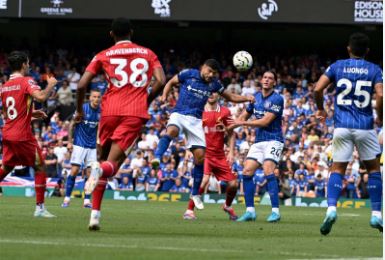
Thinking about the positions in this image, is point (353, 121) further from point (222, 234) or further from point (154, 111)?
point (154, 111)

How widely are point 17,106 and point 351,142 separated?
489 centimetres

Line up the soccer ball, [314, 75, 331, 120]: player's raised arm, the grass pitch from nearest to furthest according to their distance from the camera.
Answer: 1. the grass pitch
2. [314, 75, 331, 120]: player's raised arm
3. the soccer ball

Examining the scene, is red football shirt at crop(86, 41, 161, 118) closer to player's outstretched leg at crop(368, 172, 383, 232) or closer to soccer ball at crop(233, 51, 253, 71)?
player's outstretched leg at crop(368, 172, 383, 232)

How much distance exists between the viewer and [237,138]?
32.8 metres

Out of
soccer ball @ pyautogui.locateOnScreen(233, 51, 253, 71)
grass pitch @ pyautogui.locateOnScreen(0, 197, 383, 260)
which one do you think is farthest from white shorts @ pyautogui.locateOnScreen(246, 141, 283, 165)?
soccer ball @ pyautogui.locateOnScreen(233, 51, 253, 71)

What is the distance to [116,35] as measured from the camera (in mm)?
12422

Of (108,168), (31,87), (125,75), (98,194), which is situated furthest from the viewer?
(31,87)

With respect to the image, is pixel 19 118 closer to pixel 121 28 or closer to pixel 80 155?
pixel 121 28

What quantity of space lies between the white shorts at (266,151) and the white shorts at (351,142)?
13.3 ft

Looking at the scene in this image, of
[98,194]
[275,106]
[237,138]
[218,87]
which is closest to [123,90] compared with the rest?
[98,194]

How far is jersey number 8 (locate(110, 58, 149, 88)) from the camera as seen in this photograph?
40.8 feet

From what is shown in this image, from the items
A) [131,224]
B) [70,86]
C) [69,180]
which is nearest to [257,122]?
[131,224]

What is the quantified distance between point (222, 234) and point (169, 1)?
24197mm

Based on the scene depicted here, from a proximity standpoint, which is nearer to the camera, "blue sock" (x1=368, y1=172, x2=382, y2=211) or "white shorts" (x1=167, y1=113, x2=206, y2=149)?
"blue sock" (x1=368, y1=172, x2=382, y2=211)
